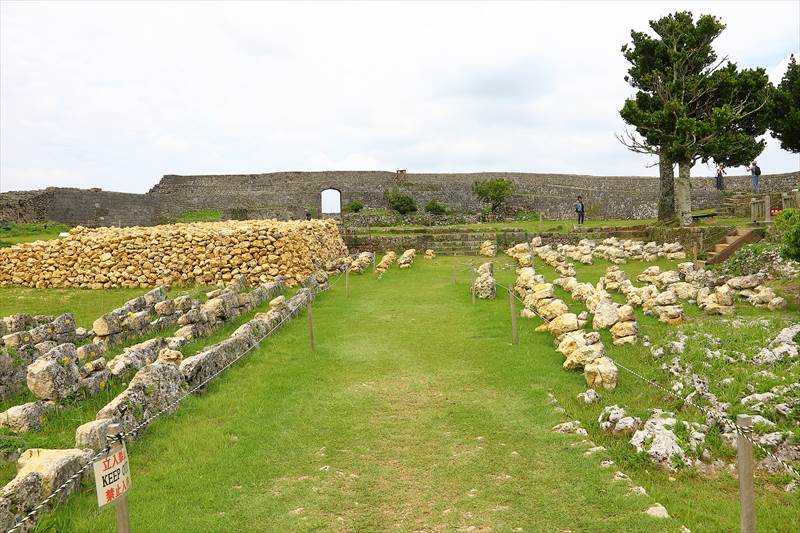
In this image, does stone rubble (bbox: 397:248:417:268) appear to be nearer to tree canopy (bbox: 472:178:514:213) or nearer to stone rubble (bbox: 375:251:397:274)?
stone rubble (bbox: 375:251:397:274)

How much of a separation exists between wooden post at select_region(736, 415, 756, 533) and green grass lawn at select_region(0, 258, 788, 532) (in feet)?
2.11

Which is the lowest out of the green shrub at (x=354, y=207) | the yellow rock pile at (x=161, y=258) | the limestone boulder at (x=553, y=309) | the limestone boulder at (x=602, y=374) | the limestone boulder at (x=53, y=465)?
the limestone boulder at (x=602, y=374)

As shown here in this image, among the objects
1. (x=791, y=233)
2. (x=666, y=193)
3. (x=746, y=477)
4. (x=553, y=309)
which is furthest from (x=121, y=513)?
(x=666, y=193)

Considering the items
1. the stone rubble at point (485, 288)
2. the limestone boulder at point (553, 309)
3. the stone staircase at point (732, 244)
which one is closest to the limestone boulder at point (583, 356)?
the limestone boulder at point (553, 309)

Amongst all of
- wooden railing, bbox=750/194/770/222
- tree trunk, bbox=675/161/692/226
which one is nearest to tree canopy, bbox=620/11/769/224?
tree trunk, bbox=675/161/692/226

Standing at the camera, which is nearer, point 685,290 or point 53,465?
point 53,465

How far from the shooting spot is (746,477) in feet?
11.6

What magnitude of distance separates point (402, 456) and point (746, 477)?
10.1 ft

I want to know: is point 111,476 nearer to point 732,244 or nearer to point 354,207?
point 732,244

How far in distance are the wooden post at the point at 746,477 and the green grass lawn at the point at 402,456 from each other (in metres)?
0.64

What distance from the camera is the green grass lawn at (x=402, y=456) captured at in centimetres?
449

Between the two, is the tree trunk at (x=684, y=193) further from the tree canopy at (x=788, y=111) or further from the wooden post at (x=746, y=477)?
the wooden post at (x=746, y=477)

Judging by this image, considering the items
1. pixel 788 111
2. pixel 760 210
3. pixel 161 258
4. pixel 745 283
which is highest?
pixel 788 111

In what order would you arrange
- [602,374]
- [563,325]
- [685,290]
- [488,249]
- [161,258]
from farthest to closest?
[488,249] → [161,258] → [685,290] → [563,325] → [602,374]
